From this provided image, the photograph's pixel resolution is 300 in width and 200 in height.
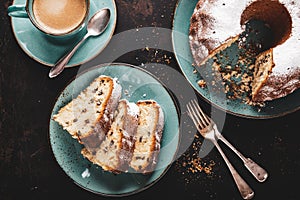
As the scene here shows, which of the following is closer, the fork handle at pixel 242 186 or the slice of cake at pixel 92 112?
the slice of cake at pixel 92 112

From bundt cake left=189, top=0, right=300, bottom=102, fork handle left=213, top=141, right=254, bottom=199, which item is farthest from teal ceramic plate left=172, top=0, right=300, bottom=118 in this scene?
fork handle left=213, top=141, right=254, bottom=199

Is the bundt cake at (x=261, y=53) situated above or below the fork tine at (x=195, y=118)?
above

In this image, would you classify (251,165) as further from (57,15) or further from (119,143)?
(57,15)

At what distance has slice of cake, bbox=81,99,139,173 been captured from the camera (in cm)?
200

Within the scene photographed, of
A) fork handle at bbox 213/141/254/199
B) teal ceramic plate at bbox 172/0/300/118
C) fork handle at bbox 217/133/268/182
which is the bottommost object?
fork handle at bbox 213/141/254/199

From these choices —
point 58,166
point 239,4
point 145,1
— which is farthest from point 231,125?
point 58,166

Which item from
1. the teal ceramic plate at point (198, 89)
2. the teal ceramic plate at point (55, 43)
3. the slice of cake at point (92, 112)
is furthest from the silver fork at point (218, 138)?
the teal ceramic plate at point (55, 43)

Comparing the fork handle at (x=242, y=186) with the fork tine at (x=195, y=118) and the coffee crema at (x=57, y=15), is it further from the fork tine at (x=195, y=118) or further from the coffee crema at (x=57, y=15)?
the coffee crema at (x=57, y=15)

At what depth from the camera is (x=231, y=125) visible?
2232 millimetres

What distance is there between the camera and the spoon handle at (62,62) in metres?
2.07

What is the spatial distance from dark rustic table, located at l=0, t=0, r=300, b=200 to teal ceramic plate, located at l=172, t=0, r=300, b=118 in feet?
0.33

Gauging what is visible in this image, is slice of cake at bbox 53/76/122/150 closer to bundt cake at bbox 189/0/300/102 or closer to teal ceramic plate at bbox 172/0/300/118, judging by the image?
teal ceramic plate at bbox 172/0/300/118

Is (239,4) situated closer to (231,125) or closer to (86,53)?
(231,125)

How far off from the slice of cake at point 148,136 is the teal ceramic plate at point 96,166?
45 mm
